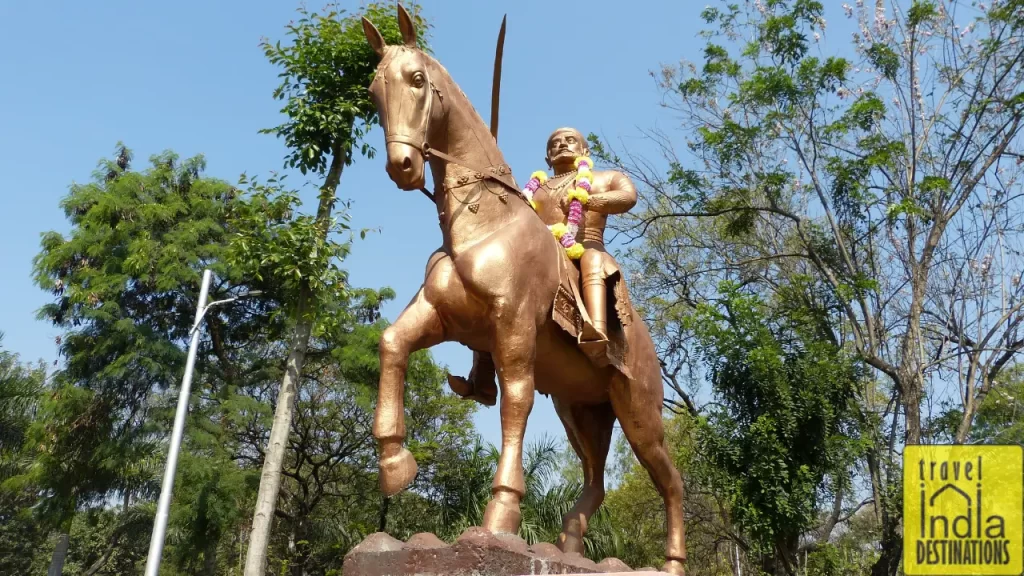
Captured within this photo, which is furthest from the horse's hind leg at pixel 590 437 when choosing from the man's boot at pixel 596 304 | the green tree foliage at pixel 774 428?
the green tree foliage at pixel 774 428

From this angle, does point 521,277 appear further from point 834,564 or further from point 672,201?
point 672,201

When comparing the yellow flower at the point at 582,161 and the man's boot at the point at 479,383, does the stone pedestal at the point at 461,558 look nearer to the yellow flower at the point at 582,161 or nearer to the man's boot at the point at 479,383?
the man's boot at the point at 479,383

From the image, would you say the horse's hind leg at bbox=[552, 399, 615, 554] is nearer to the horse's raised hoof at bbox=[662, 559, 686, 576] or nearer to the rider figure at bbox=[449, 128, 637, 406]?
the horse's raised hoof at bbox=[662, 559, 686, 576]

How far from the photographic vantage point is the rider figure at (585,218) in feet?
16.8

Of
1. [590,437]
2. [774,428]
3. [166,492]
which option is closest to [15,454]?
[166,492]

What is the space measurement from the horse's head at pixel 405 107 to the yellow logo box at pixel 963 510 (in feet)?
33.2

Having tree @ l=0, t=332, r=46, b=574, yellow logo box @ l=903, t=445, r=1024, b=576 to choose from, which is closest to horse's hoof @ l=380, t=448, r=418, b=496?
Result: yellow logo box @ l=903, t=445, r=1024, b=576

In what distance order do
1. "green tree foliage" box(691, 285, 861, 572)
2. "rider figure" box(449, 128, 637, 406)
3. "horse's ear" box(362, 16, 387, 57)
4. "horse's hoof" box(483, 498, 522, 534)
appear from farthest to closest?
"green tree foliage" box(691, 285, 861, 572) → "rider figure" box(449, 128, 637, 406) → "horse's ear" box(362, 16, 387, 57) → "horse's hoof" box(483, 498, 522, 534)

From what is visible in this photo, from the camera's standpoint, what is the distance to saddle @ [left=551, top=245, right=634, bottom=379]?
491 cm

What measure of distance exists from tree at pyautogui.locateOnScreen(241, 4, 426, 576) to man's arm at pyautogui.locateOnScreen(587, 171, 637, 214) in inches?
260

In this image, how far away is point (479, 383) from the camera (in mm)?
5246

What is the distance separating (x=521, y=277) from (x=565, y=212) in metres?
1.14

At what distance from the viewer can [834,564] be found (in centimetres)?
1379

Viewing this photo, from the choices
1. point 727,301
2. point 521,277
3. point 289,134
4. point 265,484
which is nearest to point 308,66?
point 289,134
